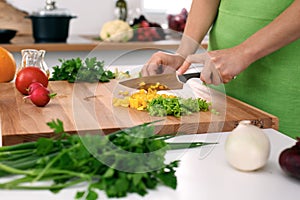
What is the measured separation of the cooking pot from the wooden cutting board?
1.44 m

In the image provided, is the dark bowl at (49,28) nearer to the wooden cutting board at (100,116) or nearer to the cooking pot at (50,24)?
the cooking pot at (50,24)

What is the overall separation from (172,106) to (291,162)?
449 mm

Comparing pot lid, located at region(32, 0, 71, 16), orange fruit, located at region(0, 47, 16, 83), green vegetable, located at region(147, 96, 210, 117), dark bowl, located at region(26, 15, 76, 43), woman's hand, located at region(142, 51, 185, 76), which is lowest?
dark bowl, located at region(26, 15, 76, 43)

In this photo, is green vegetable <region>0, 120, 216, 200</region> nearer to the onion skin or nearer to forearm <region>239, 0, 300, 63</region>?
the onion skin

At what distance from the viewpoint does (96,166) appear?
3.26 ft

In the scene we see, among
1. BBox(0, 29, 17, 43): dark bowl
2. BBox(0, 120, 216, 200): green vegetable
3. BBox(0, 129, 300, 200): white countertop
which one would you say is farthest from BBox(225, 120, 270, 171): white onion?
BBox(0, 29, 17, 43): dark bowl

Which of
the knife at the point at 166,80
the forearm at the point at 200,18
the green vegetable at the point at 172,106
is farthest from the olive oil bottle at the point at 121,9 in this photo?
the green vegetable at the point at 172,106

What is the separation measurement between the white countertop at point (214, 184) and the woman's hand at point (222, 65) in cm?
34

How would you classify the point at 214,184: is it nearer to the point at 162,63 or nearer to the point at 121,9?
the point at 162,63

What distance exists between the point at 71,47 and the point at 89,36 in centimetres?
52

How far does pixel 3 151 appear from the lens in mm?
1080

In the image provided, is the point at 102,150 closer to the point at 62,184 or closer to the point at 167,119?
the point at 62,184

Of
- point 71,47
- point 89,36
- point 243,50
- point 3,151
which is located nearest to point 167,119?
point 243,50

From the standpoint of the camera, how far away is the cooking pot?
3.11 m
